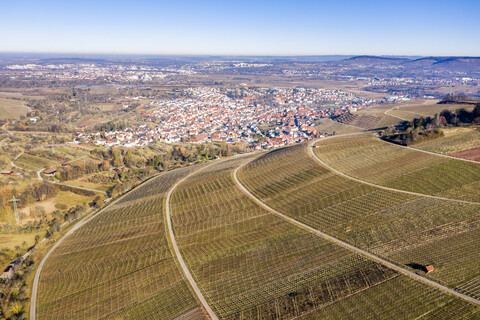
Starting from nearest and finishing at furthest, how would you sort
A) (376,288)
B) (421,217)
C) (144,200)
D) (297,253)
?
1. (376,288)
2. (297,253)
3. (421,217)
4. (144,200)

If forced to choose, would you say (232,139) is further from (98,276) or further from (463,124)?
(98,276)

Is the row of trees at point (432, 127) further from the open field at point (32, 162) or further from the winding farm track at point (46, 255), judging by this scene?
the open field at point (32, 162)

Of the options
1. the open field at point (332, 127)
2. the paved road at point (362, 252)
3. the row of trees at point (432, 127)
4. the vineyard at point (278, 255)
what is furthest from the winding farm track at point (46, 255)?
the open field at point (332, 127)

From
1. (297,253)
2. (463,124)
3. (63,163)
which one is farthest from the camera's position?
(63,163)

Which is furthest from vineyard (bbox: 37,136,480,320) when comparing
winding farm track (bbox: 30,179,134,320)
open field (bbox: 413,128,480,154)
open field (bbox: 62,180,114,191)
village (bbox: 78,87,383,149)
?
village (bbox: 78,87,383,149)

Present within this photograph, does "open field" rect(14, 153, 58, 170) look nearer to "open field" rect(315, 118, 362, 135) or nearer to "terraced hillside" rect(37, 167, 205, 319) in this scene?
"terraced hillside" rect(37, 167, 205, 319)

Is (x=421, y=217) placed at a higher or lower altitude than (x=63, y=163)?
higher

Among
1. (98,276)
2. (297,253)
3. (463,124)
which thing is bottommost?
(98,276)

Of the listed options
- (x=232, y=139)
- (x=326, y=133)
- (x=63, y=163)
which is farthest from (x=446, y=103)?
(x=63, y=163)
